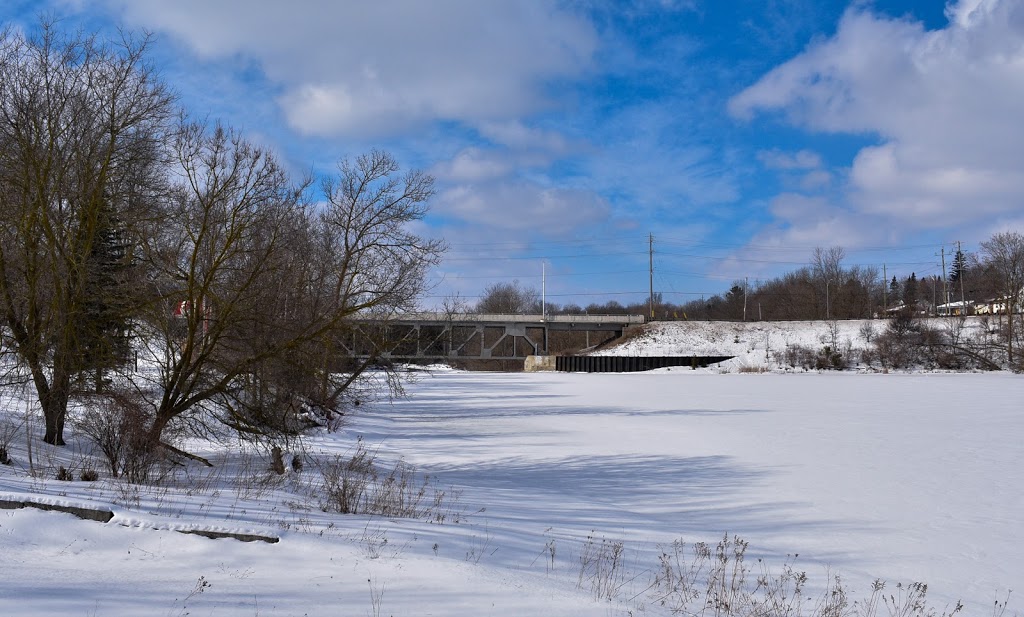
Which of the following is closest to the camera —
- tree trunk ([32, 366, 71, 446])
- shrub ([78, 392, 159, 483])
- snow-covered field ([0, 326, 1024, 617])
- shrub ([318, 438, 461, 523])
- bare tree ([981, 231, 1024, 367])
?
snow-covered field ([0, 326, 1024, 617])

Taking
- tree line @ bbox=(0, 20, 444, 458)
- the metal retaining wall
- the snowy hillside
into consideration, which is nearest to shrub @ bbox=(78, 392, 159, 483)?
tree line @ bbox=(0, 20, 444, 458)

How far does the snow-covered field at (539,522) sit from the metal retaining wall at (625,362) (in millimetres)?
53525

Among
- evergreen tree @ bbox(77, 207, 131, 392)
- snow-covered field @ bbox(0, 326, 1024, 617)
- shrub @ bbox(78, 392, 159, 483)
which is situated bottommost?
snow-covered field @ bbox(0, 326, 1024, 617)

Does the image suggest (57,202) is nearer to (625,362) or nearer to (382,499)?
(382,499)

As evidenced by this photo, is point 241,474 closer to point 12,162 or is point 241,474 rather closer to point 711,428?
point 12,162

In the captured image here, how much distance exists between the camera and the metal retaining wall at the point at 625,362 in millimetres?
78438

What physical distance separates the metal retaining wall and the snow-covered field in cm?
5353

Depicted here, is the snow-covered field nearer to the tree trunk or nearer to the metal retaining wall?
the tree trunk

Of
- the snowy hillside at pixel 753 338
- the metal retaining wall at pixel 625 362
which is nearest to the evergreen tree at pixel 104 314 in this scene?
the metal retaining wall at pixel 625 362

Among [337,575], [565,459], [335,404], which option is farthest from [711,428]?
[337,575]

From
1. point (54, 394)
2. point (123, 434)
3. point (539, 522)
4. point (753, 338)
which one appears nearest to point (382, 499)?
point (539, 522)

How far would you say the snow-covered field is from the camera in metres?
5.45

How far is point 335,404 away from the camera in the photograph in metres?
23.9

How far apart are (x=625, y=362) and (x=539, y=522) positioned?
232 feet
